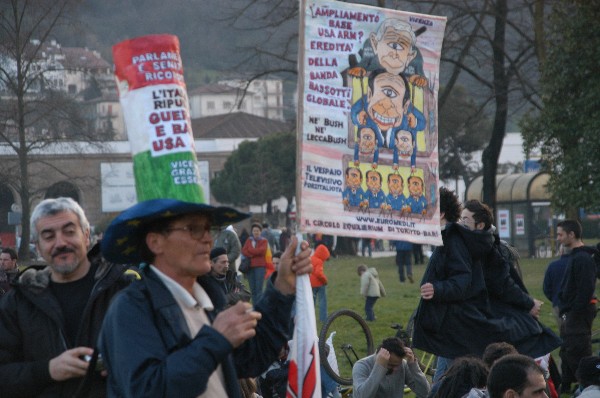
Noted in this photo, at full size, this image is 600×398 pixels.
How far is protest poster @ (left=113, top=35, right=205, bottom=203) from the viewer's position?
3748 mm

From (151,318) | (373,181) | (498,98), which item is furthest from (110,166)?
(151,318)

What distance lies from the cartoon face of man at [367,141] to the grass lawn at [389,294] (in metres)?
9.19

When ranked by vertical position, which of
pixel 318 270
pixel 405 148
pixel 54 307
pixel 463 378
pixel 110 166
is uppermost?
pixel 110 166

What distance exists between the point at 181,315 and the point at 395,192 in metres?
1.64

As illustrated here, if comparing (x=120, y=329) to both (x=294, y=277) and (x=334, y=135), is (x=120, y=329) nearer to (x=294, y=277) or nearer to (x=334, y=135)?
(x=294, y=277)

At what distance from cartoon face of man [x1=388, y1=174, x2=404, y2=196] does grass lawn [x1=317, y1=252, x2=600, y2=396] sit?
9.01m

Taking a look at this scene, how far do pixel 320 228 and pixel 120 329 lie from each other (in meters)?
1.18

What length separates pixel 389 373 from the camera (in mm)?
8602

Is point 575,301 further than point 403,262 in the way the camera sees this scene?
No

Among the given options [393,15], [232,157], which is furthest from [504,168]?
[393,15]

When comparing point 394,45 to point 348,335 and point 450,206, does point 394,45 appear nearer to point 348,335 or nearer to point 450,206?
point 450,206

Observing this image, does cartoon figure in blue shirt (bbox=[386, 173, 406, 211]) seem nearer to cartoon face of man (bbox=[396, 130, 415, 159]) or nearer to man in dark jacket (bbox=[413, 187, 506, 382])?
cartoon face of man (bbox=[396, 130, 415, 159])

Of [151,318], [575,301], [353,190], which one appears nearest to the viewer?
[151,318]

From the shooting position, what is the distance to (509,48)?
33938mm
